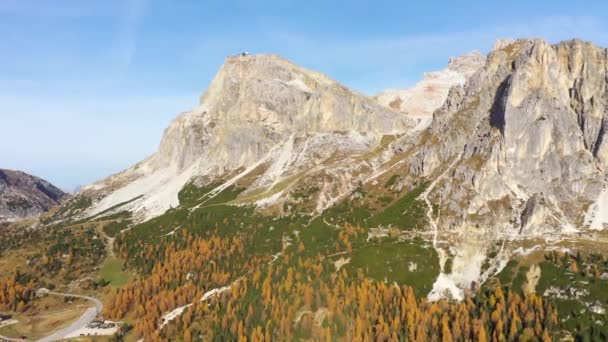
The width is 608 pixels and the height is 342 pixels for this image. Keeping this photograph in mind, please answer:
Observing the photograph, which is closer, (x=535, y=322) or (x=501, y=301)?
(x=535, y=322)

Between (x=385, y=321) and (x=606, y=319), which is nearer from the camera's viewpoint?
(x=606, y=319)

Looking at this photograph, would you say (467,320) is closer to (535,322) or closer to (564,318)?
(535,322)

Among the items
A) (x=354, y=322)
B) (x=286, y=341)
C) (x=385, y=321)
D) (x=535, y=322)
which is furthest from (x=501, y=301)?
(x=286, y=341)

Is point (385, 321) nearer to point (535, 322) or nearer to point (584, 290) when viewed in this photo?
point (535, 322)

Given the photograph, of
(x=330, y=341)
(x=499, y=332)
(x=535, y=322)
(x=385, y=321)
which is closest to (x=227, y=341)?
(x=330, y=341)

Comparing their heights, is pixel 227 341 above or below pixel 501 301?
below

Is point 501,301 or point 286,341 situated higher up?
point 501,301

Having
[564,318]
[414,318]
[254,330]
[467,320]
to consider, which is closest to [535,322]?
[564,318]
